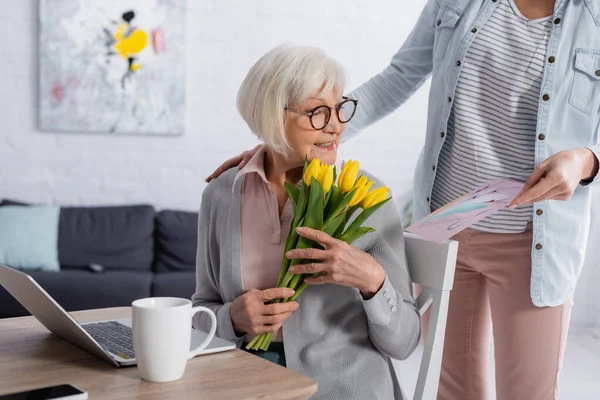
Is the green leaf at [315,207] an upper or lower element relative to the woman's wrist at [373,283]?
upper

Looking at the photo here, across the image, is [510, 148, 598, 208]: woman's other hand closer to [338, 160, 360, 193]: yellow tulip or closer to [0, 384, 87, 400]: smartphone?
[338, 160, 360, 193]: yellow tulip

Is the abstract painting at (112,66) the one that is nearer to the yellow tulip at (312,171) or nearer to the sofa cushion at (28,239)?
the sofa cushion at (28,239)

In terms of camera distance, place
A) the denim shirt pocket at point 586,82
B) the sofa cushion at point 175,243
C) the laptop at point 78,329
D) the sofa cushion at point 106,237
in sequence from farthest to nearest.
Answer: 1. the sofa cushion at point 175,243
2. the sofa cushion at point 106,237
3. the denim shirt pocket at point 586,82
4. the laptop at point 78,329

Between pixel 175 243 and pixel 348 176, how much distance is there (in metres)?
2.83

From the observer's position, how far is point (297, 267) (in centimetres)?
129

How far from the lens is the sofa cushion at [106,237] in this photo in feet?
12.6

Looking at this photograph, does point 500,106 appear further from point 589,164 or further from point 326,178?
point 326,178

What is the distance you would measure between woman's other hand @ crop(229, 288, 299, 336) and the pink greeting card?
0.27 meters

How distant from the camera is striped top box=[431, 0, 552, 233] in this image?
1.65 meters

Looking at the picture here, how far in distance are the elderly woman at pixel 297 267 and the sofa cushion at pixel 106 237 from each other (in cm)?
246

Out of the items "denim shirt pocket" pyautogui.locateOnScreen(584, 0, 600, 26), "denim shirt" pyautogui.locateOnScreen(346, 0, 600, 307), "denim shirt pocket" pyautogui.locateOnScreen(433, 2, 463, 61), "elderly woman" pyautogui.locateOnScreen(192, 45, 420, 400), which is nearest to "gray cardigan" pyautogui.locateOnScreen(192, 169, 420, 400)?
"elderly woman" pyautogui.locateOnScreen(192, 45, 420, 400)

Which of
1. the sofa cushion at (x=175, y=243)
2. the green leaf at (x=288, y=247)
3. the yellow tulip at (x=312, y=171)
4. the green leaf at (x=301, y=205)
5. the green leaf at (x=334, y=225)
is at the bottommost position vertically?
the sofa cushion at (x=175, y=243)

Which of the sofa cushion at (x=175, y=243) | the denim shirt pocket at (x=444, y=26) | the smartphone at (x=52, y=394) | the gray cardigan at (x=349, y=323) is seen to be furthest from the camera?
the sofa cushion at (x=175, y=243)

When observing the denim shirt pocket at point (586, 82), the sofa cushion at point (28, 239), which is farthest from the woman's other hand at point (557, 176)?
the sofa cushion at point (28, 239)
